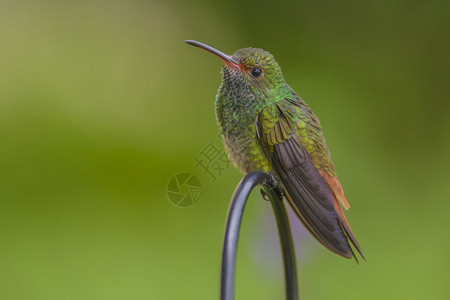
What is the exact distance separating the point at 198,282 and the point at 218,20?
3.56ft

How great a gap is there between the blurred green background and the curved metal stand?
0.82m

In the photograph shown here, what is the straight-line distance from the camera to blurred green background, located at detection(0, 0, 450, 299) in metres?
1.91

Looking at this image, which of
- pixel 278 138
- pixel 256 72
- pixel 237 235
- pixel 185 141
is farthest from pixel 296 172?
pixel 185 141

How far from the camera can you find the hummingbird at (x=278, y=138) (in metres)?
1.18

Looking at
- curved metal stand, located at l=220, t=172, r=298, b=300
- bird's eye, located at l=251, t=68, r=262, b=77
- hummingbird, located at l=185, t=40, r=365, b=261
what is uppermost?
bird's eye, located at l=251, t=68, r=262, b=77

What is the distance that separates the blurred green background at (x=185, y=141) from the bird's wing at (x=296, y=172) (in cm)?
69

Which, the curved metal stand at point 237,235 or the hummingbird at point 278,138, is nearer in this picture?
the curved metal stand at point 237,235

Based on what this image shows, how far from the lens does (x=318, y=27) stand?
2338 millimetres
